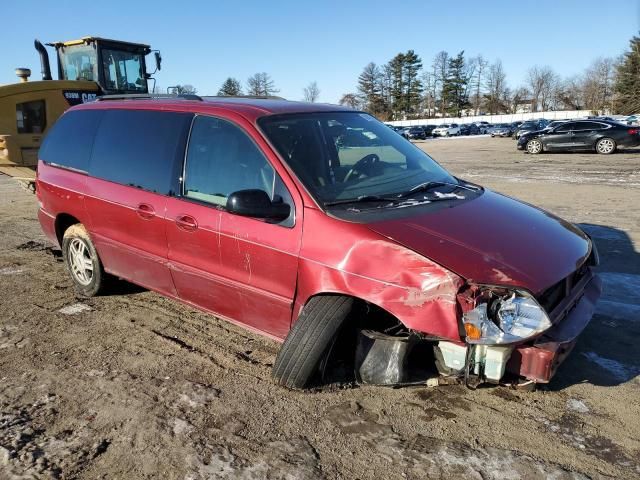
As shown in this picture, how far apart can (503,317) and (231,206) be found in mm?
1716

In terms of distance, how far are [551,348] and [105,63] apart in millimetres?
11131

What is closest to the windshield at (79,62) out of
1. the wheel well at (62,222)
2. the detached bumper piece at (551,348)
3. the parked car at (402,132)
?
the parked car at (402,132)

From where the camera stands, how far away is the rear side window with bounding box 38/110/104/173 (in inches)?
192

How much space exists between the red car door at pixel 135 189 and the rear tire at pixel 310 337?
54.5 inches

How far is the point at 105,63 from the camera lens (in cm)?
1120

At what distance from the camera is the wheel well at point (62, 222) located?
5211mm

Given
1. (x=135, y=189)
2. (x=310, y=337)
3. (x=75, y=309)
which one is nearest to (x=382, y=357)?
(x=310, y=337)

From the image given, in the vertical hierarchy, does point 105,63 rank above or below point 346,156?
above

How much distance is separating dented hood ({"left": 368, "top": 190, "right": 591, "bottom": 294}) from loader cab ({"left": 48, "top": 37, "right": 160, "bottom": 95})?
32.6ft

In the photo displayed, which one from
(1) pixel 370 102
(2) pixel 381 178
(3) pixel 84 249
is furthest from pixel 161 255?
(1) pixel 370 102

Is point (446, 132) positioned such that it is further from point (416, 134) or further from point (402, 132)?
point (402, 132)

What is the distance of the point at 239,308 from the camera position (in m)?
3.63

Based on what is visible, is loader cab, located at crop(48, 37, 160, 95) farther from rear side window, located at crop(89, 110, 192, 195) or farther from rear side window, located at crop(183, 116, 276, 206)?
rear side window, located at crop(183, 116, 276, 206)

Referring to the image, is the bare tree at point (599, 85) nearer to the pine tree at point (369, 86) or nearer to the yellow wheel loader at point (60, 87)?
the pine tree at point (369, 86)
